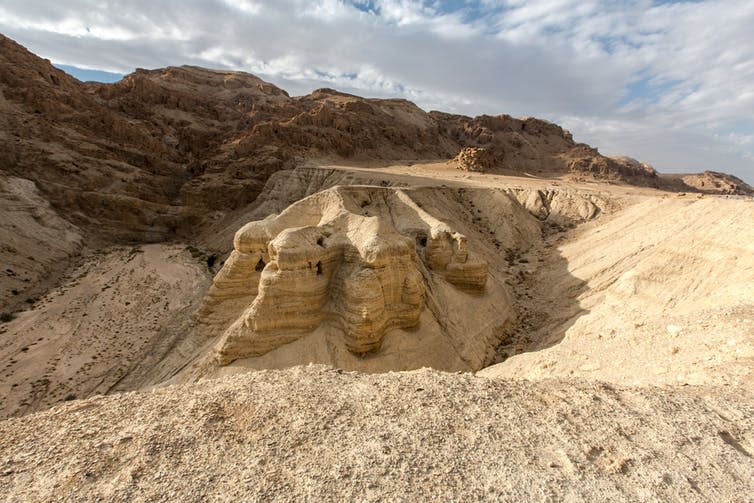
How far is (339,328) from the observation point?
1113 cm

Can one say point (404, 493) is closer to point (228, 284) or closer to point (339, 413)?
point (339, 413)

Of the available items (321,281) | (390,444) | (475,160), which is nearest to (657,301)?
(321,281)

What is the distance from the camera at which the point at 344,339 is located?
1093 cm

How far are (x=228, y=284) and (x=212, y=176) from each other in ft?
69.3

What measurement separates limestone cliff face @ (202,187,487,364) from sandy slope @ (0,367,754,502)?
5086mm

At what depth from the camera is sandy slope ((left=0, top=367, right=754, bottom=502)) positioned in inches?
145

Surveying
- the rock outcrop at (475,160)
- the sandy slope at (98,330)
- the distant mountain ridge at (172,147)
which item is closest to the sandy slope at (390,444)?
the sandy slope at (98,330)

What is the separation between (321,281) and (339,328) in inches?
62.4

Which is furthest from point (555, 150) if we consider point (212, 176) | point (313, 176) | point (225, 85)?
point (225, 85)

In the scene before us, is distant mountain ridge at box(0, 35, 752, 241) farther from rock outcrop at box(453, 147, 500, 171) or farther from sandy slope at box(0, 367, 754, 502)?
sandy slope at box(0, 367, 754, 502)

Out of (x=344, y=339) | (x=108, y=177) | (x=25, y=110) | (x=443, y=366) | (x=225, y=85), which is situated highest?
(x=225, y=85)

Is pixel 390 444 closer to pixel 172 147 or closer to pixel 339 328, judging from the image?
pixel 339 328

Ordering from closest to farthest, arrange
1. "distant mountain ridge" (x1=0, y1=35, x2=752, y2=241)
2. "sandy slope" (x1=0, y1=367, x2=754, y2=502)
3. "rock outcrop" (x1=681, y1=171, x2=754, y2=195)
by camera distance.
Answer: "sandy slope" (x1=0, y1=367, x2=754, y2=502), "distant mountain ridge" (x1=0, y1=35, x2=752, y2=241), "rock outcrop" (x1=681, y1=171, x2=754, y2=195)

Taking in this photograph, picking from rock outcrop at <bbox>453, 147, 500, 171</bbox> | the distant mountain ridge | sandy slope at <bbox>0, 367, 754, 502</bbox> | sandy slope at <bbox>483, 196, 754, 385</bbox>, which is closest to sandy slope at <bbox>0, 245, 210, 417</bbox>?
the distant mountain ridge
